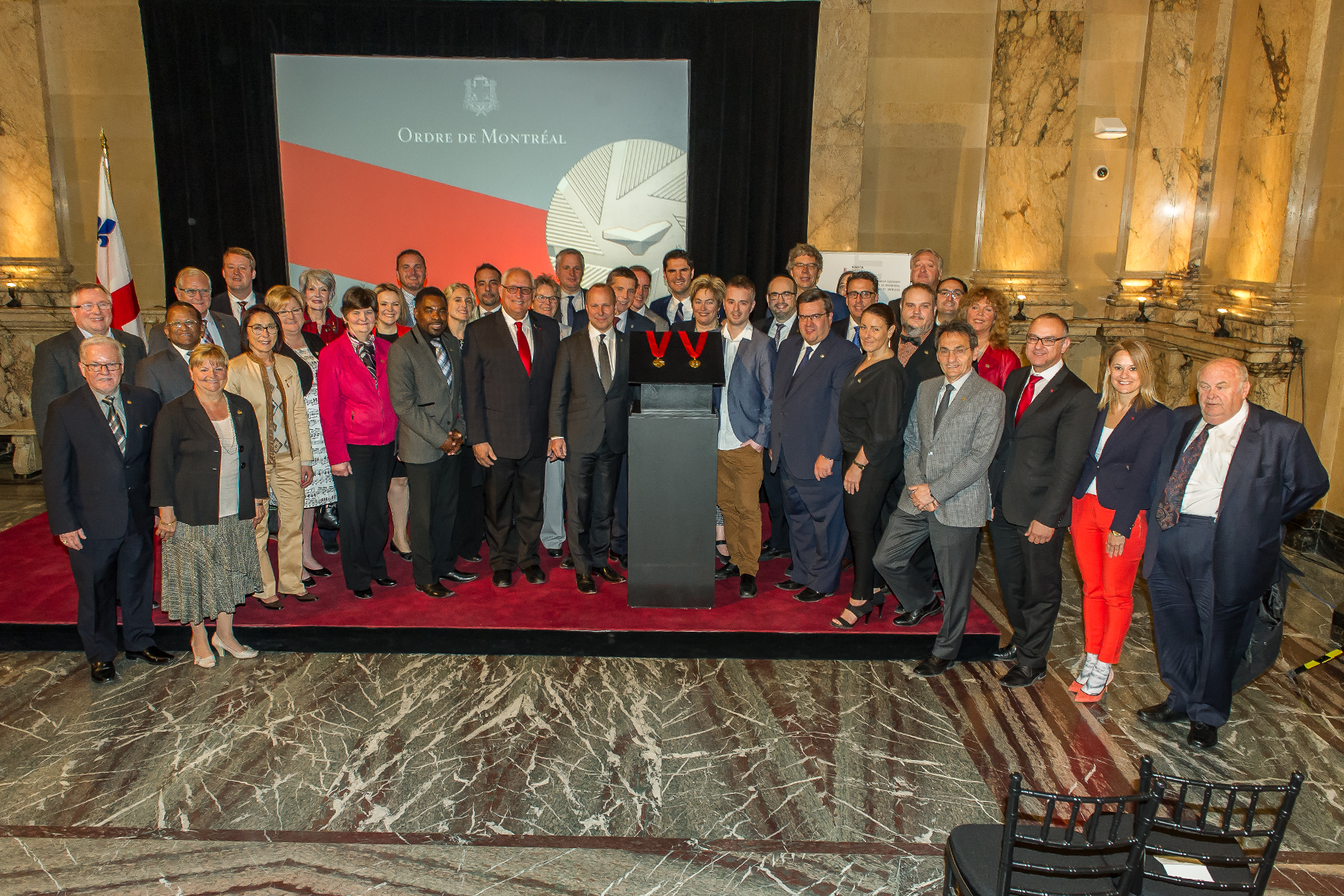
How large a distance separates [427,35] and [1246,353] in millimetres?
7068

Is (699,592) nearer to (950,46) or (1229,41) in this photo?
(950,46)

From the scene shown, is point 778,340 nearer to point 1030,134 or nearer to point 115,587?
point 115,587

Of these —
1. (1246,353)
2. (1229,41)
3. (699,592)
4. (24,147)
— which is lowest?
(699,592)

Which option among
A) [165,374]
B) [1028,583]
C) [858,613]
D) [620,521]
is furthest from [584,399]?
[1028,583]

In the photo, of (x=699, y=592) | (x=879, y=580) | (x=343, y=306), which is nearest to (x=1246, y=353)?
(x=879, y=580)

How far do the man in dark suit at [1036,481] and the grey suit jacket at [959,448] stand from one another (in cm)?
11

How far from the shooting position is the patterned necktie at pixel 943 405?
4000 mm

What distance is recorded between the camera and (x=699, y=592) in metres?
4.63

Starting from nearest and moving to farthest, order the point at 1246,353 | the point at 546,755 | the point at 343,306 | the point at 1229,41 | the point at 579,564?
the point at 546,755
the point at 343,306
the point at 579,564
the point at 1246,353
the point at 1229,41

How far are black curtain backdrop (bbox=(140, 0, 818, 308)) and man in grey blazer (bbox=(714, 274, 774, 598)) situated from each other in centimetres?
351

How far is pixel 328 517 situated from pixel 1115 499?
4462mm

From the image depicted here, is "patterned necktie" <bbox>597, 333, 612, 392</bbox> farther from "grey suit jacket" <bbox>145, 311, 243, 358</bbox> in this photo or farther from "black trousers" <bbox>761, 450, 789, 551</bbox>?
"grey suit jacket" <bbox>145, 311, 243, 358</bbox>

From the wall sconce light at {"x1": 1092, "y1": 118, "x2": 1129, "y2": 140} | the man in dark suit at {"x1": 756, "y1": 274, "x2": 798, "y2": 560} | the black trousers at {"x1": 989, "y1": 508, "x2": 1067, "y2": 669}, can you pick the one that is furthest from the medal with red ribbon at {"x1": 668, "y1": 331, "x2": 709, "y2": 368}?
the wall sconce light at {"x1": 1092, "y1": 118, "x2": 1129, "y2": 140}

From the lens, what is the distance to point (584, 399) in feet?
15.5
